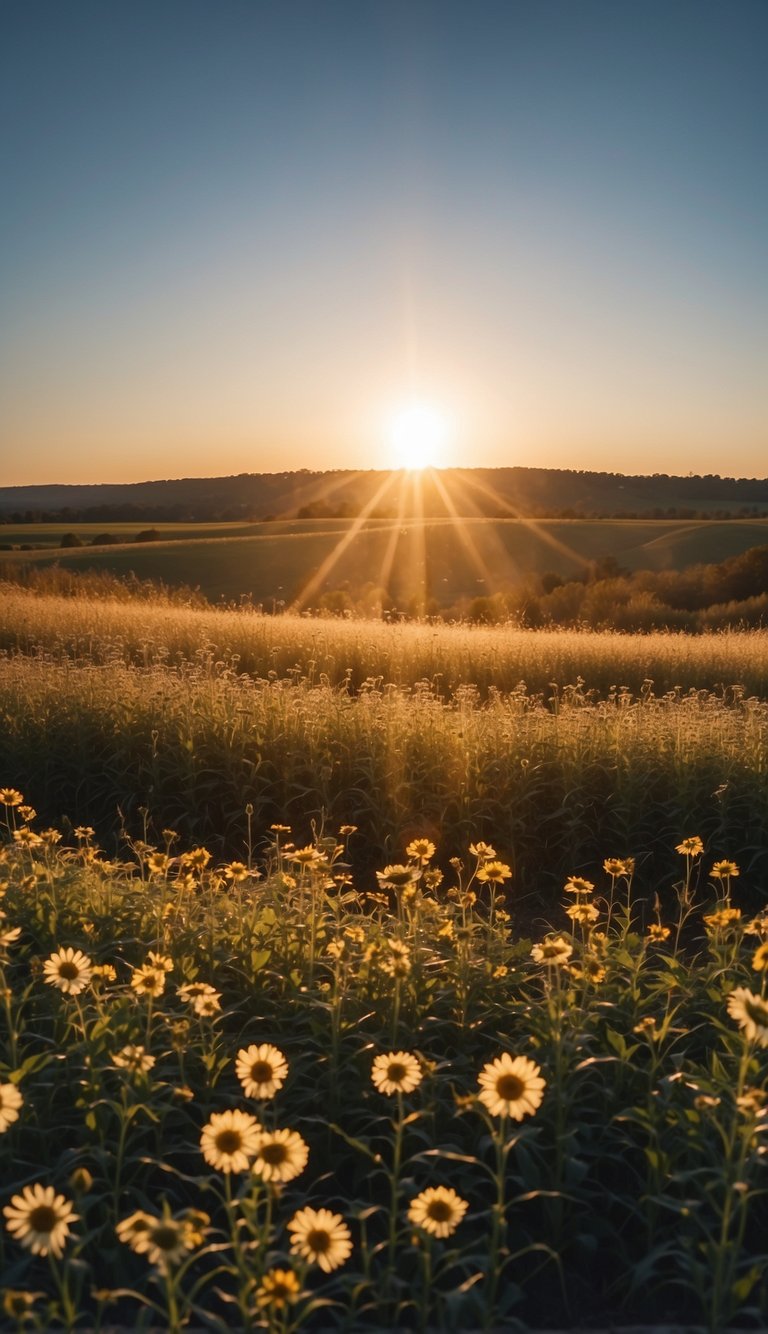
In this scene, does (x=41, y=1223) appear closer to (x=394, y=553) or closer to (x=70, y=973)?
(x=70, y=973)

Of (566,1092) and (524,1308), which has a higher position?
(566,1092)

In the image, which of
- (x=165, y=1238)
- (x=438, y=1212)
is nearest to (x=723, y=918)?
(x=438, y=1212)

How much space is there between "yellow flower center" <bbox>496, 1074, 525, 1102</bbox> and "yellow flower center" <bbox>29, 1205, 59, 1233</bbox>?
0.87m

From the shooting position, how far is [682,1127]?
2.73 meters

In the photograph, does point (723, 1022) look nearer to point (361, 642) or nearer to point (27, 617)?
point (361, 642)

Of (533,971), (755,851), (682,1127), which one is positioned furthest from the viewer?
(755,851)

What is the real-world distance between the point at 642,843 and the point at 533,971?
8.09ft

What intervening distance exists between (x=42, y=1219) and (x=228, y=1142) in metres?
0.35

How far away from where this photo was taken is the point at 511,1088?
6.83 feet

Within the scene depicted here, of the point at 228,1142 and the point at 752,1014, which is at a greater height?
the point at 752,1014

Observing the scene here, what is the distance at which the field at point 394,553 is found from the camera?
40656mm

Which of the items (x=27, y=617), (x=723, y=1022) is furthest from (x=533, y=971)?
(x=27, y=617)

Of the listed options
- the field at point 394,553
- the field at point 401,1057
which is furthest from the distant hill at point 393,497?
the field at point 401,1057

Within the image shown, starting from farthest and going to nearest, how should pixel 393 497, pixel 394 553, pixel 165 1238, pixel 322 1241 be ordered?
pixel 393 497, pixel 394 553, pixel 322 1241, pixel 165 1238
